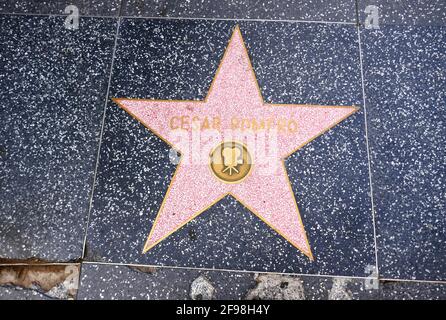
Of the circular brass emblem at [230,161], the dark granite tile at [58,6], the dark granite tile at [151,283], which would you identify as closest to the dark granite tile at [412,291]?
the dark granite tile at [151,283]

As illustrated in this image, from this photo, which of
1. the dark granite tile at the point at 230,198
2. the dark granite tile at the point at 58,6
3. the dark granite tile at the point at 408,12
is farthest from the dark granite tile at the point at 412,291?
the dark granite tile at the point at 58,6

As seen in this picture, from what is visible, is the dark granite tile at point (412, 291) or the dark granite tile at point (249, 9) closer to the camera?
the dark granite tile at point (412, 291)

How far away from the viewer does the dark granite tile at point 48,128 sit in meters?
1.48

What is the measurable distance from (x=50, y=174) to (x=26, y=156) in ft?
0.50

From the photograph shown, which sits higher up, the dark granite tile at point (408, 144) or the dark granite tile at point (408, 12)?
the dark granite tile at point (408, 12)

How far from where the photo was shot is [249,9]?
1730 mm

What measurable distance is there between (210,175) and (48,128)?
81 cm

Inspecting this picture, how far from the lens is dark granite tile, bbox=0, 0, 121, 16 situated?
1.74m

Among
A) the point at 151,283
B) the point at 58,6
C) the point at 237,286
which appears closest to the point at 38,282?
the point at 151,283

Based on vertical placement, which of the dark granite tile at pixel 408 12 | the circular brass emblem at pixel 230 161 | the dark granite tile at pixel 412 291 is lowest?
the dark granite tile at pixel 412 291

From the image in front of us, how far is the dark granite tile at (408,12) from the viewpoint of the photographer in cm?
171

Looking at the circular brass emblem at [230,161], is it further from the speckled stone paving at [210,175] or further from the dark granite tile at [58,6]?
the dark granite tile at [58,6]

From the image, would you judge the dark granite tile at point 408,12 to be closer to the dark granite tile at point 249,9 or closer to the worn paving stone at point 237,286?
the dark granite tile at point 249,9
